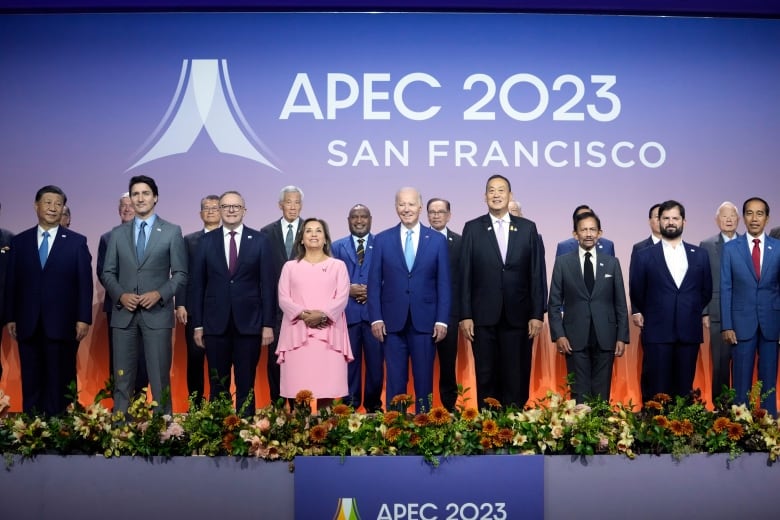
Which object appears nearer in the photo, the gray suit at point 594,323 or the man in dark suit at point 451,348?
the gray suit at point 594,323

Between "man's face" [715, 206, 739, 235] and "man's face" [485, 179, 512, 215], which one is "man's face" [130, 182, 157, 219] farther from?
"man's face" [715, 206, 739, 235]

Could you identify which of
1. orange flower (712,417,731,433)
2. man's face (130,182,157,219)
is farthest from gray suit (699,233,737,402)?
man's face (130,182,157,219)

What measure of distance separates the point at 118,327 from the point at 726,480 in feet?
12.5

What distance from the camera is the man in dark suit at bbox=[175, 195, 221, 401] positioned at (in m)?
5.75

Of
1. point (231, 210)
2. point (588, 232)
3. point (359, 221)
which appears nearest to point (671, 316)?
point (588, 232)

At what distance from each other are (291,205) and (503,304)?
1895mm

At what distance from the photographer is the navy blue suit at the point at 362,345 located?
5809 mm

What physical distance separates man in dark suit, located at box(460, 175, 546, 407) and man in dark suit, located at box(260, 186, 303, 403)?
140cm

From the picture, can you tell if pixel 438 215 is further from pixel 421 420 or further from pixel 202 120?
pixel 421 420

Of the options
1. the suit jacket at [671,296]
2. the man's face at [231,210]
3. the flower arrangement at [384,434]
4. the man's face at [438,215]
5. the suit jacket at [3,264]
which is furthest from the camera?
the man's face at [438,215]

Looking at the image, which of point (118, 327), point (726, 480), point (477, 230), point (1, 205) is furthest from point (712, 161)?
point (1, 205)

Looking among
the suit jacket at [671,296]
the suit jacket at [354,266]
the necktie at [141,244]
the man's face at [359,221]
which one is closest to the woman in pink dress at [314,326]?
the suit jacket at [354,266]

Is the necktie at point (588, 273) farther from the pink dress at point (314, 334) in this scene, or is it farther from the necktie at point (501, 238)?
the pink dress at point (314, 334)

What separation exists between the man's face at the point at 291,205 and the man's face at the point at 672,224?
8.98ft
